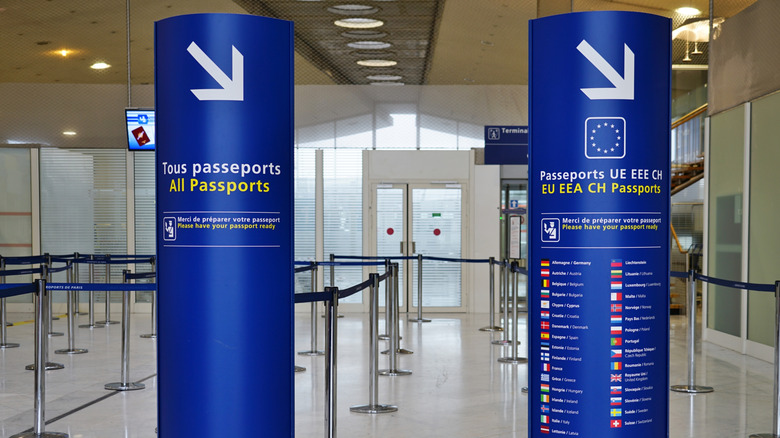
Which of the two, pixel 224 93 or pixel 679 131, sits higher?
pixel 679 131

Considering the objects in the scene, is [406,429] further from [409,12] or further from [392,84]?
[392,84]

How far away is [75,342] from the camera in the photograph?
32.4 feet

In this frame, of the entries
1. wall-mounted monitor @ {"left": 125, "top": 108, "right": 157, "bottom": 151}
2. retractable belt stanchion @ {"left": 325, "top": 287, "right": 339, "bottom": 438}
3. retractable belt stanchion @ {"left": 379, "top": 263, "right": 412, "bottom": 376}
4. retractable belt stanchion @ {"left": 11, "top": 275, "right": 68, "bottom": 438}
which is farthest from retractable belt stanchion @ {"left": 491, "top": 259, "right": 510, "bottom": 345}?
wall-mounted monitor @ {"left": 125, "top": 108, "right": 157, "bottom": 151}

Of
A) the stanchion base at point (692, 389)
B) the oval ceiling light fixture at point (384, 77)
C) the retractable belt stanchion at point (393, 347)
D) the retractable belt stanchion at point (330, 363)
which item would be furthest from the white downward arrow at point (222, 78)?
the oval ceiling light fixture at point (384, 77)

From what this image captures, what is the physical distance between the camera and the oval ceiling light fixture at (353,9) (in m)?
11.9

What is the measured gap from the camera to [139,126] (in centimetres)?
1112

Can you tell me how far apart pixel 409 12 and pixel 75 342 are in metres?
6.77

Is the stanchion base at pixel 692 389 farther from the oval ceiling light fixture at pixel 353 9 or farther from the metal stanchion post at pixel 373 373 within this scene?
the oval ceiling light fixture at pixel 353 9

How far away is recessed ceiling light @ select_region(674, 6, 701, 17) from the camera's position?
11.1 meters

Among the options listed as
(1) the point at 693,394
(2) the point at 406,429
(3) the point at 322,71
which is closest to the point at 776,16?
(1) the point at 693,394

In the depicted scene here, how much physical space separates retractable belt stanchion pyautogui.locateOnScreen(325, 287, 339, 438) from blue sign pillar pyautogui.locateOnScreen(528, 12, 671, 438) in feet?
5.42

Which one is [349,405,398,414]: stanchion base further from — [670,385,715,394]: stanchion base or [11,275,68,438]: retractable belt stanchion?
[670,385,715,394]: stanchion base

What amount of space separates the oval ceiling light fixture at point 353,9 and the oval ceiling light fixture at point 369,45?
2.77 ft

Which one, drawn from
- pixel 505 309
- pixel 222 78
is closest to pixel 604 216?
pixel 222 78
